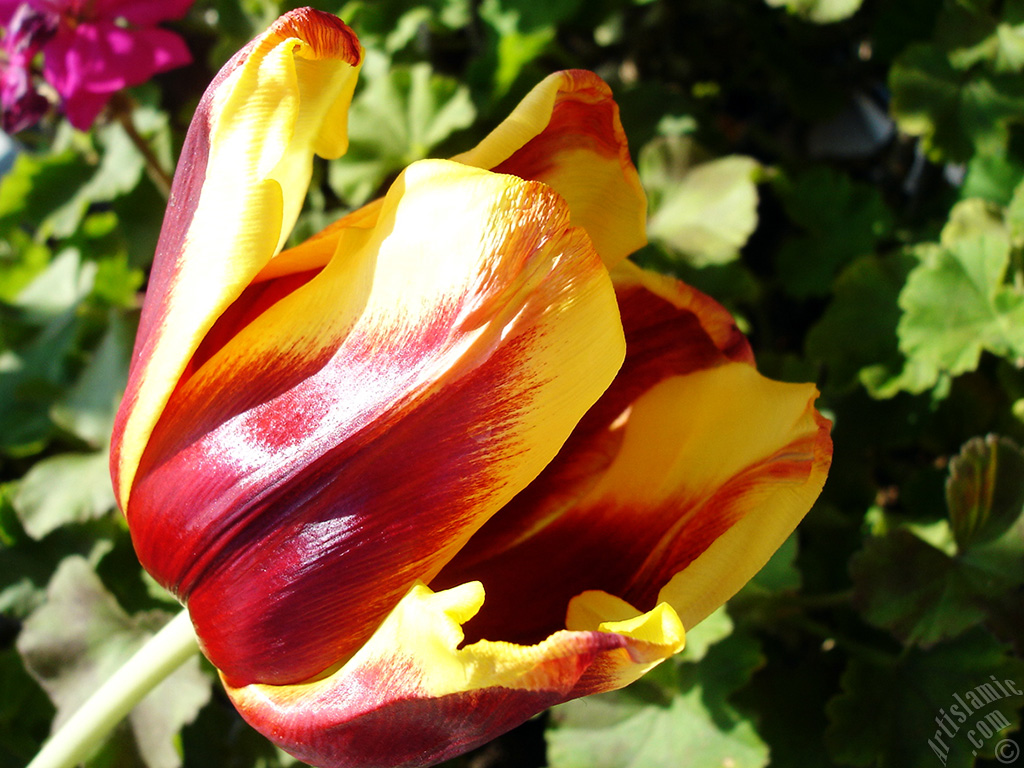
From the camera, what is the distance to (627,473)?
505 millimetres

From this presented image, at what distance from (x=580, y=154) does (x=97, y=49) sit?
0.63 meters

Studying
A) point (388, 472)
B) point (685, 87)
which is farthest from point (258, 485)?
point (685, 87)

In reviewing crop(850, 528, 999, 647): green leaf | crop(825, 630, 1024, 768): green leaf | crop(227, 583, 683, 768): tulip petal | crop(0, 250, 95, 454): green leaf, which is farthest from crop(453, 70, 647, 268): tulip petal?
crop(0, 250, 95, 454): green leaf

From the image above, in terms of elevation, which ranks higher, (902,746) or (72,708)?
(72,708)

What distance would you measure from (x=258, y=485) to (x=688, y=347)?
248 millimetres

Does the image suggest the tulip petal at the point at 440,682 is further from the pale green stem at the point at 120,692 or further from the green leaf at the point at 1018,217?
the green leaf at the point at 1018,217

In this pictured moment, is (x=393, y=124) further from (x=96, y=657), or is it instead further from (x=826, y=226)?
(x=96, y=657)

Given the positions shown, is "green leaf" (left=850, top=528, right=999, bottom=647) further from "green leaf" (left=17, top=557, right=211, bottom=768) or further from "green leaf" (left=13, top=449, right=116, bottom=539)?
"green leaf" (left=13, top=449, right=116, bottom=539)

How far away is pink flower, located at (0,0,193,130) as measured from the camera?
870 mm

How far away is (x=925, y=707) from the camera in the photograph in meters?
0.82

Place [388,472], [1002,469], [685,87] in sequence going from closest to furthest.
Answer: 1. [388,472]
2. [1002,469]
3. [685,87]

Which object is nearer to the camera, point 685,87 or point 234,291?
point 234,291

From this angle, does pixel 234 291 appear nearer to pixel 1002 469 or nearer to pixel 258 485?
pixel 258 485

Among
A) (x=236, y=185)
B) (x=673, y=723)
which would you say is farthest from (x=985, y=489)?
(x=236, y=185)
